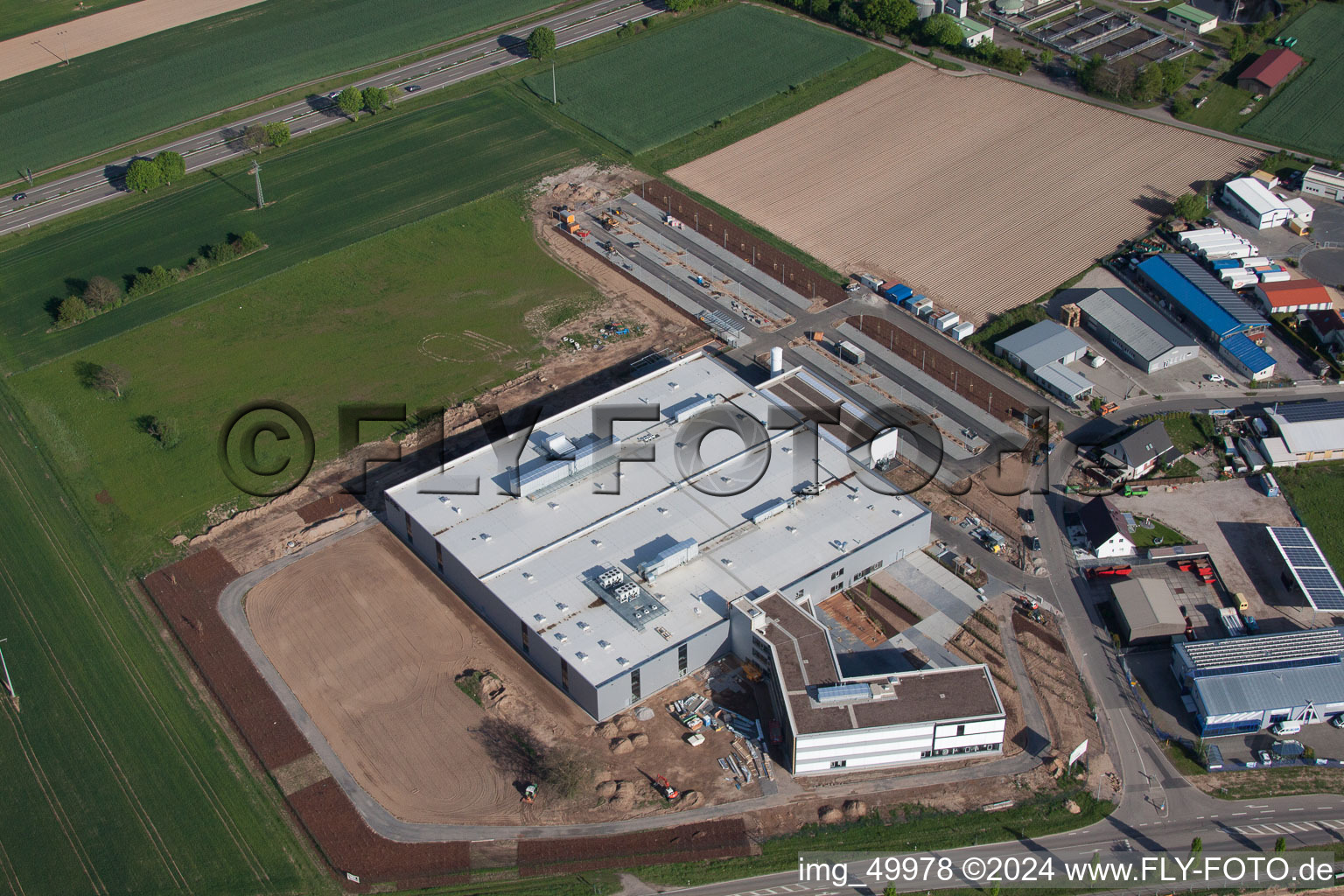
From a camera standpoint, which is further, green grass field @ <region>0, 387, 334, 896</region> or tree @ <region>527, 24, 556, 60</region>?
tree @ <region>527, 24, 556, 60</region>

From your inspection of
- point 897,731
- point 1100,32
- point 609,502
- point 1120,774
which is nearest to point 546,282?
point 609,502

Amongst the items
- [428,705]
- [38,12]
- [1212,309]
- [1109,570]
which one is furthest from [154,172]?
[1212,309]

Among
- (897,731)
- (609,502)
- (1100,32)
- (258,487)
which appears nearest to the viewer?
(897,731)

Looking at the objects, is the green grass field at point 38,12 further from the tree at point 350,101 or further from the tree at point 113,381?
the tree at point 113,381

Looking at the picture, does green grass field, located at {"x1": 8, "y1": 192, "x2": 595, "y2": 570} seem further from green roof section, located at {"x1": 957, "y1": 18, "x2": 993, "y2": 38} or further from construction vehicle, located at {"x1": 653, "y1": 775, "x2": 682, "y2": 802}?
green roof section, located at {"x1": 957, "y1": 18, "x2": 993, "y2": 38}

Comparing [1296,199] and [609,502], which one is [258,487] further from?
[1296,199]

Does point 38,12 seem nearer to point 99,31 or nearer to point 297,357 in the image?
point 99,31

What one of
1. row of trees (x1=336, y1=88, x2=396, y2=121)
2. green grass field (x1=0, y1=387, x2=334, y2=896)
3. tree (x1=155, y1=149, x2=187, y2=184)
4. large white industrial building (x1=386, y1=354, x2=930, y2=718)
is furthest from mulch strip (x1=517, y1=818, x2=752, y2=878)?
row of trees (x1=336, y1=88, x2=396, y2=121)
